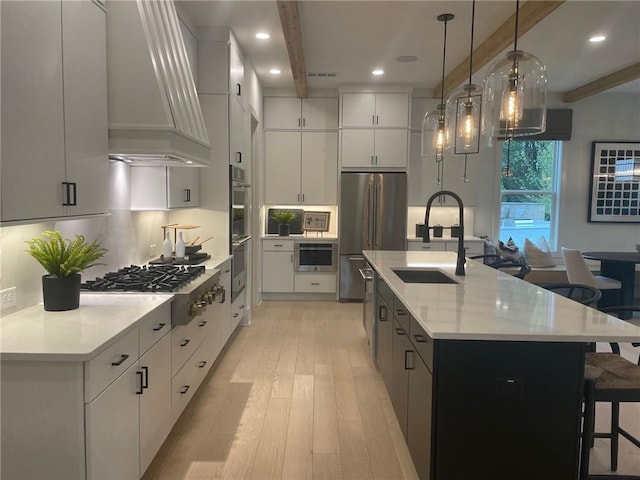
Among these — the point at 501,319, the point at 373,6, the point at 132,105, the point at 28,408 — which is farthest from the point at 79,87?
the point at 373,6

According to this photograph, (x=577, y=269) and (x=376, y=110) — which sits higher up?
(x=376, y=110)

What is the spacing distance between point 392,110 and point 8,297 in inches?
210

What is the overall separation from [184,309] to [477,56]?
12.9 feet

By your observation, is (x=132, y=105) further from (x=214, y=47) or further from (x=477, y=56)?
(x=477, y=56)

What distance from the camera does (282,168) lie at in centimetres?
670

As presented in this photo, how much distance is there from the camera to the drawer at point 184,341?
2.68m

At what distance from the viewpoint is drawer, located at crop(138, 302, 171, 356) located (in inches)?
86.5

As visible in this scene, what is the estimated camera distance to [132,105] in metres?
2.64

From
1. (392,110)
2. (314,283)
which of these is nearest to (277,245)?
(314,283)

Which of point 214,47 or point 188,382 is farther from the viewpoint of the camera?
point 214,47

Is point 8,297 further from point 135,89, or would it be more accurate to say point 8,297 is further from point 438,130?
point 438,130

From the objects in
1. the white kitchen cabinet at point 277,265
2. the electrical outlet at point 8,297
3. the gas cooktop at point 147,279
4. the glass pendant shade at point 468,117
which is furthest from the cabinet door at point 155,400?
the white kitchen cabinet at point 277,265

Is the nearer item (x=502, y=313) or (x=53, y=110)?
(x=53, y=110)

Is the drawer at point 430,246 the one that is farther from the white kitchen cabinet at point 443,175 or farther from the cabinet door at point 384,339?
the cabinet door at point 384,339
